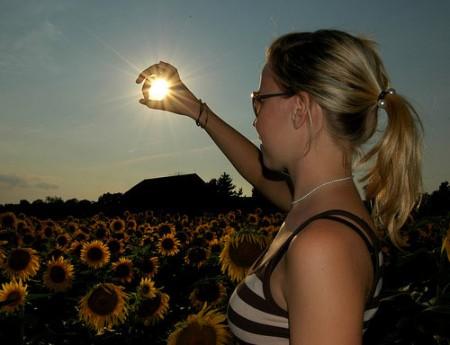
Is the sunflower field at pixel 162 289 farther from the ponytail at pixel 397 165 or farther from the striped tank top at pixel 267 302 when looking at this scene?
the striped tank top at pixel 267 302

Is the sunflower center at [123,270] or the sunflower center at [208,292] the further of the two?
the sunflower center at [123,270]

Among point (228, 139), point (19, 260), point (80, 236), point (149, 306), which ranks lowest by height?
point (149, 306)

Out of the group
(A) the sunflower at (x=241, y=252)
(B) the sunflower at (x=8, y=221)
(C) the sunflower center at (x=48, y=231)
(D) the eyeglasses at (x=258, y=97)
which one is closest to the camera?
(D) the eyeglasses at (x=258, y=97)

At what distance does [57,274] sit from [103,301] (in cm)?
158

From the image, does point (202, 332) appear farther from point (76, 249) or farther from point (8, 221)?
point (8, 221)

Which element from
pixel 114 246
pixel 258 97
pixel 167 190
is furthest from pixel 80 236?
pixel 167 190

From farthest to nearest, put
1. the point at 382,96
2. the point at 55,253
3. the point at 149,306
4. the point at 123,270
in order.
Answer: the point at 55,253 → the point at 123,270 → the point at 149,306 → the point at 382,96

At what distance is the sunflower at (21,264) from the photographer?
730 cm

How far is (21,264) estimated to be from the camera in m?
7.39

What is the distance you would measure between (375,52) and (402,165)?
1.72 ft

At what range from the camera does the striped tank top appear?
1.78 m

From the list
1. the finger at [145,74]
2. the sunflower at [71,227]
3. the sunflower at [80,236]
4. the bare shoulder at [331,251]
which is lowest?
the bare shoulder at [331,251]

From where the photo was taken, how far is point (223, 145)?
144 inches

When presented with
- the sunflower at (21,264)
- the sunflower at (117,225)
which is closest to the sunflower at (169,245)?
the sunflower at (21,264)
